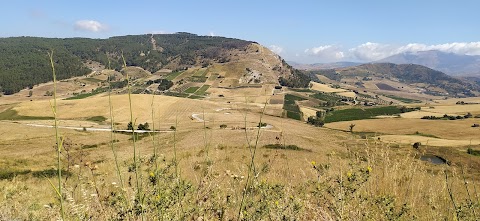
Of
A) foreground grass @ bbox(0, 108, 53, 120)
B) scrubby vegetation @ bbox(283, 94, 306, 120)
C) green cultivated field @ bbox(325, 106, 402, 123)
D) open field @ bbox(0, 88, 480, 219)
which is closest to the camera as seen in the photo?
open field @ bbox(0, 88, 480, 219)

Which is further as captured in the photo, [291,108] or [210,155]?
[291,108]

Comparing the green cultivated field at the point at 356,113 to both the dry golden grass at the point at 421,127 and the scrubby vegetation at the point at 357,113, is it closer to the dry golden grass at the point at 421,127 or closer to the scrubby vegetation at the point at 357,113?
the scrubby vegetation at the point at 357,113

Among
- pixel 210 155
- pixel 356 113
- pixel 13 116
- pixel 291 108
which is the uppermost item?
pixel 210 155

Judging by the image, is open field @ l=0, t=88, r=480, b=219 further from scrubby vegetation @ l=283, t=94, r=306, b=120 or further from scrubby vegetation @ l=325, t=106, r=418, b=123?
scrubby vegetation @ l=325, t=106, r=418, b=123

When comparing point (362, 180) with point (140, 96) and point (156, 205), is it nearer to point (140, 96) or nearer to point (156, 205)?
point (156, 205)

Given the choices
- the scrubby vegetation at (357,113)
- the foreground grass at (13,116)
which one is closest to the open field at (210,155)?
the foreground grass at (13,116)

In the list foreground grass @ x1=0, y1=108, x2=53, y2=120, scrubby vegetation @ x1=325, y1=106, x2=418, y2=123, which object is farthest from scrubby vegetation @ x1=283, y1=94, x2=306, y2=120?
foreground grass @ x1=0, y1=108, x2=53, y2=120

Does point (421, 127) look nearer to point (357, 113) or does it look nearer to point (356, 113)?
point (357, 113)

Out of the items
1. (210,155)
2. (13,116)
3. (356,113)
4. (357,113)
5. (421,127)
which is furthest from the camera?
(356,113)

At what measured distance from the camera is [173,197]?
4.22 meters

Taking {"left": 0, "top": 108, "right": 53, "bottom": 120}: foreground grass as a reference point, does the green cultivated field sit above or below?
below

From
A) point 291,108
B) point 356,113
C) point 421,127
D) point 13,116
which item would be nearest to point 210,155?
point 421,127

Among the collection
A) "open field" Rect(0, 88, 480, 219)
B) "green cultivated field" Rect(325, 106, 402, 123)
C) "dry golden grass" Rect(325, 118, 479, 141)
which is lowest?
"green cultivated field" Rect(325, 106, 402, 123)

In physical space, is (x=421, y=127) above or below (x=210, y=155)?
below
